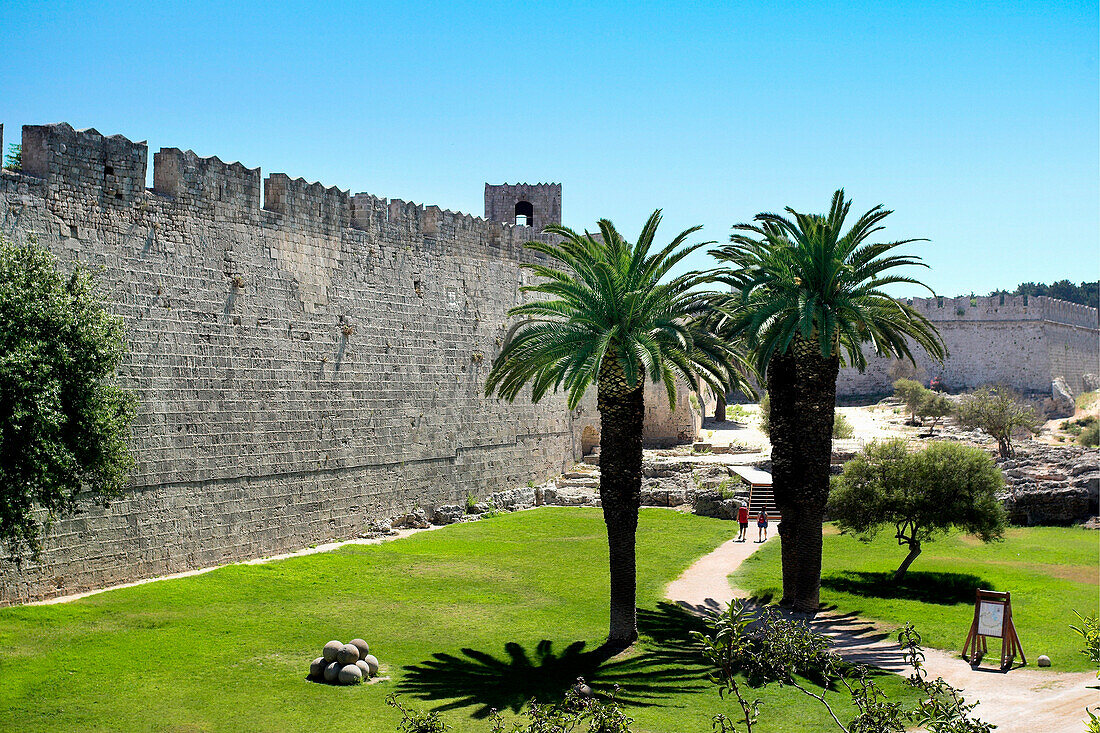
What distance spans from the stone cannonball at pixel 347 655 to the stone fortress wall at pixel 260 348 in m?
5.05

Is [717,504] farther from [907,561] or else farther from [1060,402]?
[1060,402]

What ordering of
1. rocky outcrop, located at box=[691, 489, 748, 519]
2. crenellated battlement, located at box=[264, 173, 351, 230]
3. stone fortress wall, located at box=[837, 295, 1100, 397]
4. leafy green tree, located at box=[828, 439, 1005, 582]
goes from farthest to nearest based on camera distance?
stone fortress wall, located at box=[837, 295, 1100, 397], rocky outcrop, located at box=[691, 489, 748, 519], crenellated battlement, located at box=[264, 173, 351, 230], leafy green tree, located at box=[828, 439, 1005, 582]

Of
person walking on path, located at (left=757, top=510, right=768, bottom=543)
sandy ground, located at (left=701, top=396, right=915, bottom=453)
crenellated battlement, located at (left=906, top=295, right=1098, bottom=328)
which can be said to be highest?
crenellated battlement, located at (left=906, top=295, right=1098, bottom=328)

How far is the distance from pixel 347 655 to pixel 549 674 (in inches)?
88.2

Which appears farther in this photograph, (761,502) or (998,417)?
(998,417)

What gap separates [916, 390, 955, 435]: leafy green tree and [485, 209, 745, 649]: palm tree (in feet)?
98.2

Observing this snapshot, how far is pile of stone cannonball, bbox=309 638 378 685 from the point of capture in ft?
34.7

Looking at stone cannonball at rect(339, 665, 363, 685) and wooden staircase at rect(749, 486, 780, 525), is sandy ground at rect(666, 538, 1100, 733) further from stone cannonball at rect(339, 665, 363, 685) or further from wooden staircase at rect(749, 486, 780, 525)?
wooden staircase at rect(749, 486, 780, 525)

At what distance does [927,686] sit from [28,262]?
10.7 meters

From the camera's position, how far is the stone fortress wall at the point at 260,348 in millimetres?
14023

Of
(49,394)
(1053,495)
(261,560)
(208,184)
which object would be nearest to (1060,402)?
(1053,495)

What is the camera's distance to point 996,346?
162 feet

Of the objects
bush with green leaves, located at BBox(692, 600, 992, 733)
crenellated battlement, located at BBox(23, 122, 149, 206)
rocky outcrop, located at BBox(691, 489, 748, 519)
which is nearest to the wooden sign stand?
bush with green leaves, located at BBox(692, 600, 992, 733)

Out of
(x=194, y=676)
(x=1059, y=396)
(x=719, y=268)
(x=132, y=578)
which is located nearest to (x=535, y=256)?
(x=719, y=268)
